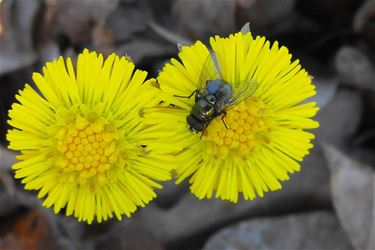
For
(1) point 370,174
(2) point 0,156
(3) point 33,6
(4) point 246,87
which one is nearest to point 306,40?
(1) point 370,174

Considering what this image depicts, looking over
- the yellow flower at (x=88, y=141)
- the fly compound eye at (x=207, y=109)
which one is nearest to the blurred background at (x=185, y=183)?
the yellow flower at (x=88, y=141)

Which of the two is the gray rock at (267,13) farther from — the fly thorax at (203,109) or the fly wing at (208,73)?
the fly thorax at (203,109)

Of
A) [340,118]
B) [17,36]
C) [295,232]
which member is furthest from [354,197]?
[17,36]

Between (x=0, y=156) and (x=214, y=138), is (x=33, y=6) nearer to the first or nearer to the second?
(x=0, y=156)

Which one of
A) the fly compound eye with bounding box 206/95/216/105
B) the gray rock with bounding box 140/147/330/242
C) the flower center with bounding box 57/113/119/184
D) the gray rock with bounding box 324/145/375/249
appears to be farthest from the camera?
the gray rock with bounding box 140/147/330/242

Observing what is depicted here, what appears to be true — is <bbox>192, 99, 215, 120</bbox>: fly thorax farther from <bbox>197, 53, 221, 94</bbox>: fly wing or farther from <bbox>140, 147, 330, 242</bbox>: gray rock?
<bbox>140, 147, 330, 242</bbox>: gray rock

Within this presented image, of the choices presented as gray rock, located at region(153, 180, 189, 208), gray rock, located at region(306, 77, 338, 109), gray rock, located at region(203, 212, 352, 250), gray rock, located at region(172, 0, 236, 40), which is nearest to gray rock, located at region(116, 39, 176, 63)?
gray rock, located at region(172, 0, 236, 40)
